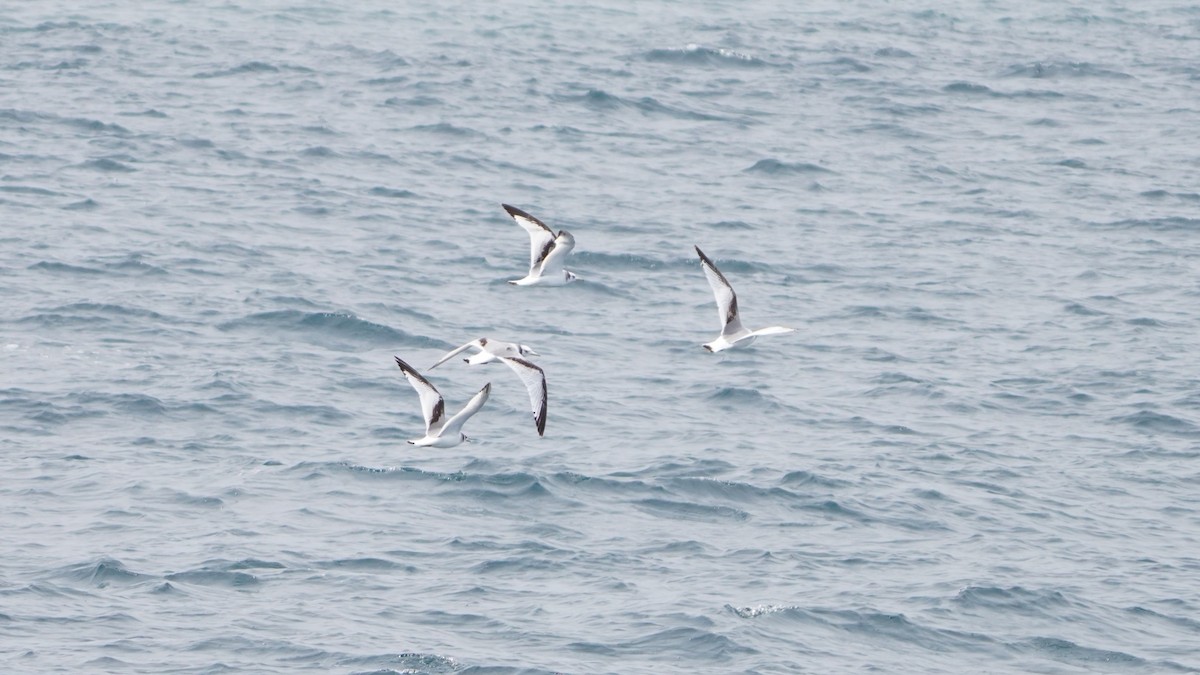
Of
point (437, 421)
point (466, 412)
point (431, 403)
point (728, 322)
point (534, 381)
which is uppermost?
point (728, 322)

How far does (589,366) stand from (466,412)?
1161 cm

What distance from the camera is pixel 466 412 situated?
A: 966 inches

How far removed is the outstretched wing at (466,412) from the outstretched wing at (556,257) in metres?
3.09

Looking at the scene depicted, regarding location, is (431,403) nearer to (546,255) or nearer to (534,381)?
(534,381)

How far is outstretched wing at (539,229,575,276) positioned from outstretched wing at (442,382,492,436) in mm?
3085

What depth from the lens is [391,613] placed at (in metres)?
25.9

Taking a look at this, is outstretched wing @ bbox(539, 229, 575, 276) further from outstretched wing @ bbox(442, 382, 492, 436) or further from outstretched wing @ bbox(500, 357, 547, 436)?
outstretched wing @ bbox(500, 357, 547, 436)

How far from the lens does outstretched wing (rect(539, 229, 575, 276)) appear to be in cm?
2728

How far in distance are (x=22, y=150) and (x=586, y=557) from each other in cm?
2760

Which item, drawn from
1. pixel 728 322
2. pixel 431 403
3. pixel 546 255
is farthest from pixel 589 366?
pixel 431 403

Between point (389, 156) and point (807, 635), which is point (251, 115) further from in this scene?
Answer: point (807, 635)

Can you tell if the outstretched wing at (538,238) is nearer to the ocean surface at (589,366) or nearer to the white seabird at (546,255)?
the white seabird at (546,255)

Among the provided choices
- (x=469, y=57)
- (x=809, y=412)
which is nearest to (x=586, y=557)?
(x=809, y=412)

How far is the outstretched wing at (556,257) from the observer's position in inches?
1074
